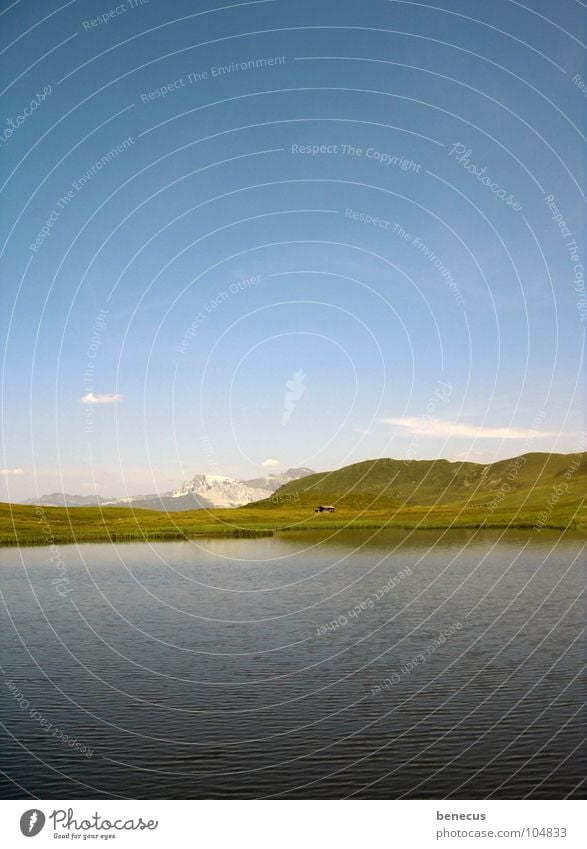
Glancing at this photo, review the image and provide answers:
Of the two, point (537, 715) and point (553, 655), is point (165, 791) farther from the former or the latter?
point (553, 655)

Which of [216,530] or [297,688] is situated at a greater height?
[216,530]

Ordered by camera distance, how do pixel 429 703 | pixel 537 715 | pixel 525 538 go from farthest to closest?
pixel 525 538, pixel 429 703, pixel 537 715

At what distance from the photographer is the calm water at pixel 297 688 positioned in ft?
72.4

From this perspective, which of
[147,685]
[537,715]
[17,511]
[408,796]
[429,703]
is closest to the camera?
[408,796]

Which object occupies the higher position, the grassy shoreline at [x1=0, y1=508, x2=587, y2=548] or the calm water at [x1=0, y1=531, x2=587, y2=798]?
the grassy shoreline at [x1=0, y1=508, x2=587, y2=548]

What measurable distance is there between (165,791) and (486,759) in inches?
414

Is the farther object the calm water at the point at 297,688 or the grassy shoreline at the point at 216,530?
the grassy shoreline at the point at 216,530

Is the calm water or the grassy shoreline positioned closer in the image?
the calm water

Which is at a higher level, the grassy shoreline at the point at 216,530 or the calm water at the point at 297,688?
the grassy shoreline at the point at 216,530

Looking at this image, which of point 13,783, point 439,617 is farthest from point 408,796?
point 439,617

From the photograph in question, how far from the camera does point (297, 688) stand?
30766mm

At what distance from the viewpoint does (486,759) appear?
22891mm

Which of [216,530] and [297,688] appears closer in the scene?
[297,688]

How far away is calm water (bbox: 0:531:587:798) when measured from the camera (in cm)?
2206
